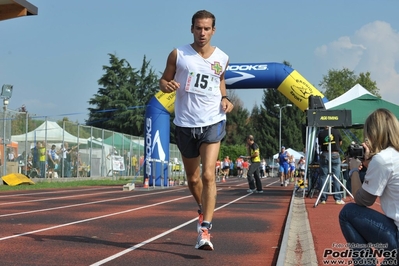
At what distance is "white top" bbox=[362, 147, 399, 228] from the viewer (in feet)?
13.7

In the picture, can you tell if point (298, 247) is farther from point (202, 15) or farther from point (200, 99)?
point (202, 15)

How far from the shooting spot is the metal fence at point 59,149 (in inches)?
1064

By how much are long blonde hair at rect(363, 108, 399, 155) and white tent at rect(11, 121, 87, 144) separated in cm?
2548

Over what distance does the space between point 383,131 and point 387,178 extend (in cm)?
32

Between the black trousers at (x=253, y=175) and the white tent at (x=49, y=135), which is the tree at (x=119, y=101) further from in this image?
the black trousers at (x=253, y=175)

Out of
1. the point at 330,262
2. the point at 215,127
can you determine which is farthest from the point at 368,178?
the point at 215,127

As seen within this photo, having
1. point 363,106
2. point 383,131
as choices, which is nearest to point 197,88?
point 383,131

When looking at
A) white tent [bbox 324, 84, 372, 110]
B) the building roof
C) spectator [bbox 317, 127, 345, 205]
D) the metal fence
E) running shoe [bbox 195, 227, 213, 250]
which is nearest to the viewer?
running shoe [bbox 195, 227, 213, 250]

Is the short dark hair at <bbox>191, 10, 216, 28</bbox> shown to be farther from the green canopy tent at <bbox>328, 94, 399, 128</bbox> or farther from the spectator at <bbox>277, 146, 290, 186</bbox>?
the spectator at <bbox>277, 146, 290, 186</bbox>

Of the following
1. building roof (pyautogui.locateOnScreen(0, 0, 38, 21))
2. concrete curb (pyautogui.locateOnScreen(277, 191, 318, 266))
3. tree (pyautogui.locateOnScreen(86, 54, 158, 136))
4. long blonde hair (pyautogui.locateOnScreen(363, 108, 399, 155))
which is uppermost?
tree (pyautogui.locateOnScreen(86, 54, 158, 136))

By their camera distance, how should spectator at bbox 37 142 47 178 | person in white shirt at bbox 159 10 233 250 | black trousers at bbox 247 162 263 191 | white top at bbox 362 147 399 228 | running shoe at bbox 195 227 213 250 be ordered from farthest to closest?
spectator at bbox 37 142 47 178, black trousers at bbox 247 162 263 191, person in white shirt at bbox 159 10 233 250, running shoe at bbox 195 227 213 250, white top at bbox 362 147 399 228

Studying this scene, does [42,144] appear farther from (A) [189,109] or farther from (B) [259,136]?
(B) [259,136]

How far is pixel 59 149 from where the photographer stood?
1235 inches

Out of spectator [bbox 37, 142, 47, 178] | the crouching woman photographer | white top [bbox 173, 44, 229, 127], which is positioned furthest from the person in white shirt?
spectator [bbox 37, 142, 47, 178]
